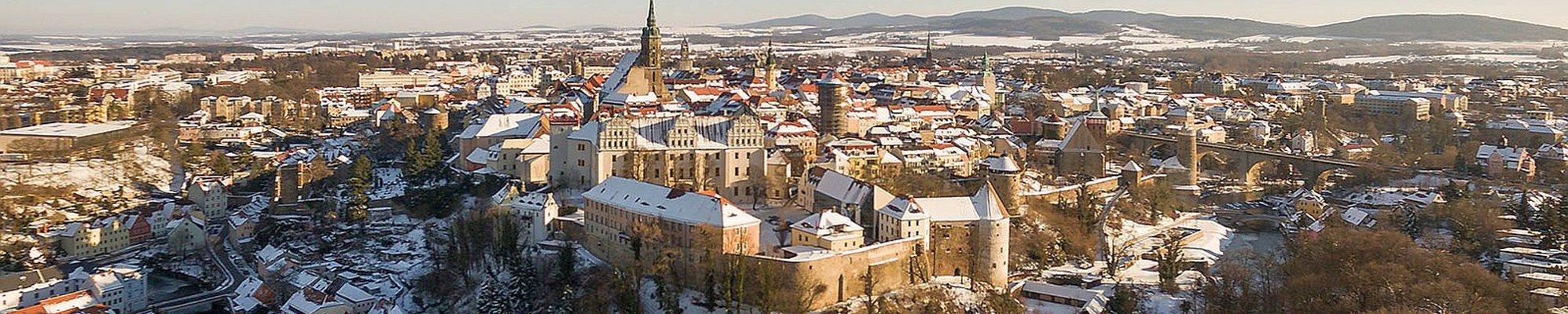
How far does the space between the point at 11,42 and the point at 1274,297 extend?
154104 mm

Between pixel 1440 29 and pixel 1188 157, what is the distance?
10073 cm

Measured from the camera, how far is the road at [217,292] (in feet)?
72.9

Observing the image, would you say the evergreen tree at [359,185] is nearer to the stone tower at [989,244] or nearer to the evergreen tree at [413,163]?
the evergreen tree at [413,163]

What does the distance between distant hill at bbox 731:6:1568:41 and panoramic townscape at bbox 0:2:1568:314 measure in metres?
68.4

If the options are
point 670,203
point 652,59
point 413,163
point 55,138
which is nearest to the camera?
point 670,203

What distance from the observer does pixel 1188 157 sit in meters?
31.8

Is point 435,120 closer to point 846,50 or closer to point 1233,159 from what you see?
point 1233,159

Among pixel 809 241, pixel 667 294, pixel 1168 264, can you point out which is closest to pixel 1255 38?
pixel 1168 264

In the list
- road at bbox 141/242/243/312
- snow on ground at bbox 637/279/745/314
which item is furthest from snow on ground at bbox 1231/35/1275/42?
snow on ground at bbox 637/279/745/314

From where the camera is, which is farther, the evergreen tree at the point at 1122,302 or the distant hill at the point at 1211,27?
the distant hill at the point at 1211,27

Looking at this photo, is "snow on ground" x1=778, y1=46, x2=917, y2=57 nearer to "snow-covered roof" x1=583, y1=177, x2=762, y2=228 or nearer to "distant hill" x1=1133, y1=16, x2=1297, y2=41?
"distant hill" x1=1133, y1=16, x2=1297, y2=41

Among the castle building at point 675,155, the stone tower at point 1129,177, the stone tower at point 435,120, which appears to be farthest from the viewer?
the stone tower at point 435,120

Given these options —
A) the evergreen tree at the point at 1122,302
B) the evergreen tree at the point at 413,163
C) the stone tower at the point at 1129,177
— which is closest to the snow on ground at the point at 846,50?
the stone tower at the point at 1129,177

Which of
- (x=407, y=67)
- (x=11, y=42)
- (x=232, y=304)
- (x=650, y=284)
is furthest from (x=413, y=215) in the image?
(x=11, y=42)
